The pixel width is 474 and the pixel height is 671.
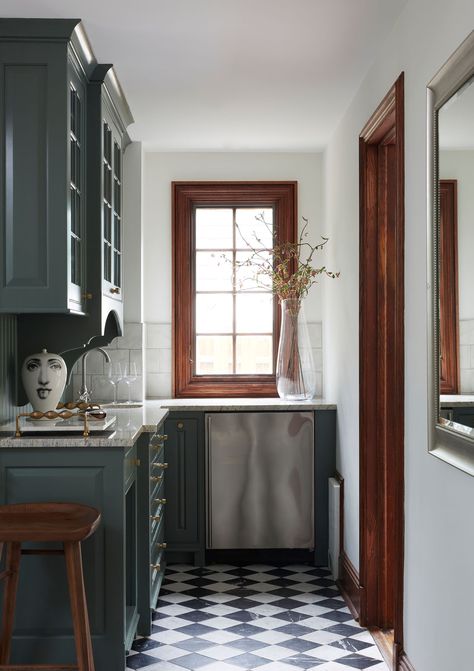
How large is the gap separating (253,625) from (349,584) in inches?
24.5

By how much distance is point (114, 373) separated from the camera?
5055 millimetres

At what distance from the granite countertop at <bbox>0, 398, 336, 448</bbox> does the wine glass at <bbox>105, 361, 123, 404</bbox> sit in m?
0.17

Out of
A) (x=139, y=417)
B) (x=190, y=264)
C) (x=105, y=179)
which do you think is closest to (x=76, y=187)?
(x=105, y=179)

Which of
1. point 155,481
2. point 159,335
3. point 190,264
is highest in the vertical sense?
point 190,264

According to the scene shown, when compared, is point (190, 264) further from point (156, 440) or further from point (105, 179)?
point (156, 440)

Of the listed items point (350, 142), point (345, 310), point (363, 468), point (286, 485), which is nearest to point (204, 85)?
point (350, 142)

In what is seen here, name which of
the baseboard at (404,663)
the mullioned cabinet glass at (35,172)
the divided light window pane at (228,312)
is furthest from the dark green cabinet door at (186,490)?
the baseboard at (404,663)

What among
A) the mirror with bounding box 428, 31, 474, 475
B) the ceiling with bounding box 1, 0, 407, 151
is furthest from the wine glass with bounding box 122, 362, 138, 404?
the mirror with bounding box 428, 31, 474, 475

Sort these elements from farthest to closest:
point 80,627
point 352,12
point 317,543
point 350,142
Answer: point 317,543, point 350,142, point 352,12, point 80,627

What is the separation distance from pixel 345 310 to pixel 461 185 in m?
2.17

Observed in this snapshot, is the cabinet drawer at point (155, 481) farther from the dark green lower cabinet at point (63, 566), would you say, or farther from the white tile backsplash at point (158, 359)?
the white tile backsplash at point (158, 359)

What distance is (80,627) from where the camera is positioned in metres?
2.87

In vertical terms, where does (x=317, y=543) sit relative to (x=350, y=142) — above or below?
below

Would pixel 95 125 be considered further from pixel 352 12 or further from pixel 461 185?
pixel 461 185
